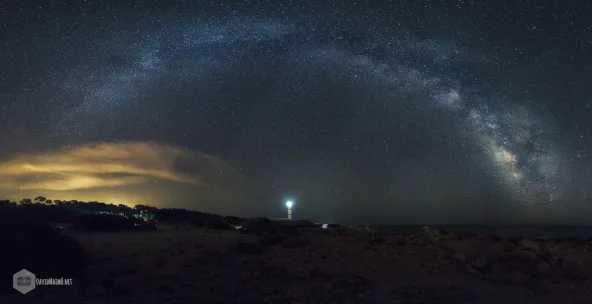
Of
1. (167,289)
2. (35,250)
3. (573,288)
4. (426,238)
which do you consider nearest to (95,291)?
(167,289)

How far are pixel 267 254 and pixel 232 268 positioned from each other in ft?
7.91

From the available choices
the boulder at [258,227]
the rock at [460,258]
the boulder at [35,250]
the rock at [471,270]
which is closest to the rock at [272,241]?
the boulder at [35,250]

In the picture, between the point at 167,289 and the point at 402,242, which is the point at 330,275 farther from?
the point at 402,242

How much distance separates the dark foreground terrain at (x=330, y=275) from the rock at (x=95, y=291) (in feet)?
0.07

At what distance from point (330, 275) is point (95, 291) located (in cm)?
588

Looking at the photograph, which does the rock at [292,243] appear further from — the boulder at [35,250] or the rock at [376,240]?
the boulder at [35,250]

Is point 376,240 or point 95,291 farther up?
point 376,240

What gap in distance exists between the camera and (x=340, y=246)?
17656mm

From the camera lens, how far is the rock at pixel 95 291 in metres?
A: 10.7

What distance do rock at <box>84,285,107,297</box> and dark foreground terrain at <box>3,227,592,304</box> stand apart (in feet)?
0.07

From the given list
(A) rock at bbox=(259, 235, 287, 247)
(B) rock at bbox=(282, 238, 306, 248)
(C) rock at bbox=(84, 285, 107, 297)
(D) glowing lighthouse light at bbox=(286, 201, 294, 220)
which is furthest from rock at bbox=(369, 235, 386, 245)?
(D) glowing lighthouse light at bbox=(286, 201, 294, 220)

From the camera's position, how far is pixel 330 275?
12.9m

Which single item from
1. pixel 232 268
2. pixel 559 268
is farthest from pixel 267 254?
pixel 559 268

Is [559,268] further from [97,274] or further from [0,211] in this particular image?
[0,211]
